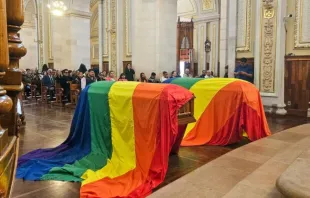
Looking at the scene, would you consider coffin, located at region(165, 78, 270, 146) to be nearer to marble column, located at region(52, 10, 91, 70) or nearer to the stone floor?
the stone floor

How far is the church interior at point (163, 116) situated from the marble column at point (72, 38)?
923mm

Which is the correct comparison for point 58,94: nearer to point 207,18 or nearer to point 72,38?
point 72,38

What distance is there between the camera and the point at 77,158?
12.9 feet

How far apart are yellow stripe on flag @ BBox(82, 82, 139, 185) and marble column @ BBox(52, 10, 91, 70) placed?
9.34 meters

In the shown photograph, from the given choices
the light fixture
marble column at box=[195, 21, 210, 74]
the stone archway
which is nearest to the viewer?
the light fixture

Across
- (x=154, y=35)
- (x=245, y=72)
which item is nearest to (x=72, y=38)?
(x=154, y=35)

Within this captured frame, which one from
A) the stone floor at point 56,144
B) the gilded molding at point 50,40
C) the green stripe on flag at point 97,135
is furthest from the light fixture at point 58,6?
the green stripe on flag at point 97,135

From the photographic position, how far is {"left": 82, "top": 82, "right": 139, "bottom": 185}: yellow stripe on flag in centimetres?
349

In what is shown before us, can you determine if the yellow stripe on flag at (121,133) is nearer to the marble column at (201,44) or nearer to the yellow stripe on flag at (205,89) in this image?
the yellow stripe on flag at (205,89)

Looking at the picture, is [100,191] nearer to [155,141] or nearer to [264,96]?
[155,141]

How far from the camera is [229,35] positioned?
28.0 feet

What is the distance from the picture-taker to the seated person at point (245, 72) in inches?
315

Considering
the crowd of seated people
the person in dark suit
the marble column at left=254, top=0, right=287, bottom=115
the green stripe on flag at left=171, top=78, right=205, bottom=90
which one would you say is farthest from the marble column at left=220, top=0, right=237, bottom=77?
the person in dark suit

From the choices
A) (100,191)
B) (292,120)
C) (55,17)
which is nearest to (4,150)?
(100,191)
